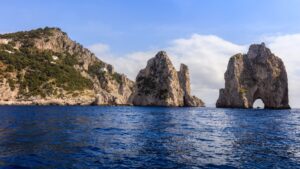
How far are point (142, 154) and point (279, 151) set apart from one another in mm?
13059

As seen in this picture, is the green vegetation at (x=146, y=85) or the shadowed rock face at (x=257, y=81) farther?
the green vegetation at (x=146, y=85)

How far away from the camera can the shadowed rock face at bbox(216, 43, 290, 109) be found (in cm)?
17688

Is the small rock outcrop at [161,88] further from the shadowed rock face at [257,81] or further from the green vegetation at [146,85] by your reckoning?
the shadowed rock face at [257,81]

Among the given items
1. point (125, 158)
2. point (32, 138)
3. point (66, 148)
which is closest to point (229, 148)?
point (125, 158)

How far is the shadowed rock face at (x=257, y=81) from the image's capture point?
176875 mm

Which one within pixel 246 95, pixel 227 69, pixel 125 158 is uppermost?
pixel 227 69

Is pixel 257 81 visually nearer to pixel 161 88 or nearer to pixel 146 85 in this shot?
pixel 161 88

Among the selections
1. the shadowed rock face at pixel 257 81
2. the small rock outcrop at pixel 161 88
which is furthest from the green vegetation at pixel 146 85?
the shadowed rock face at pixel 257 81

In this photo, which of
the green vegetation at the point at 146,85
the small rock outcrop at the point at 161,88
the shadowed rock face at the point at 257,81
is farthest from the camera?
the green vegetation at the point at 146,85

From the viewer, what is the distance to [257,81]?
18112 centimetres

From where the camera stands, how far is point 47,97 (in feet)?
624

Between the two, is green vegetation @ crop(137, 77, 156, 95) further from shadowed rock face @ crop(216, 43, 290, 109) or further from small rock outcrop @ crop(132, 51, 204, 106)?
shadowed rock face @ crop(216, 43, 290, 109)

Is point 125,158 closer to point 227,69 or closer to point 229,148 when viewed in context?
point 229,148

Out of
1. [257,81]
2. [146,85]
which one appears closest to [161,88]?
[146,85]
